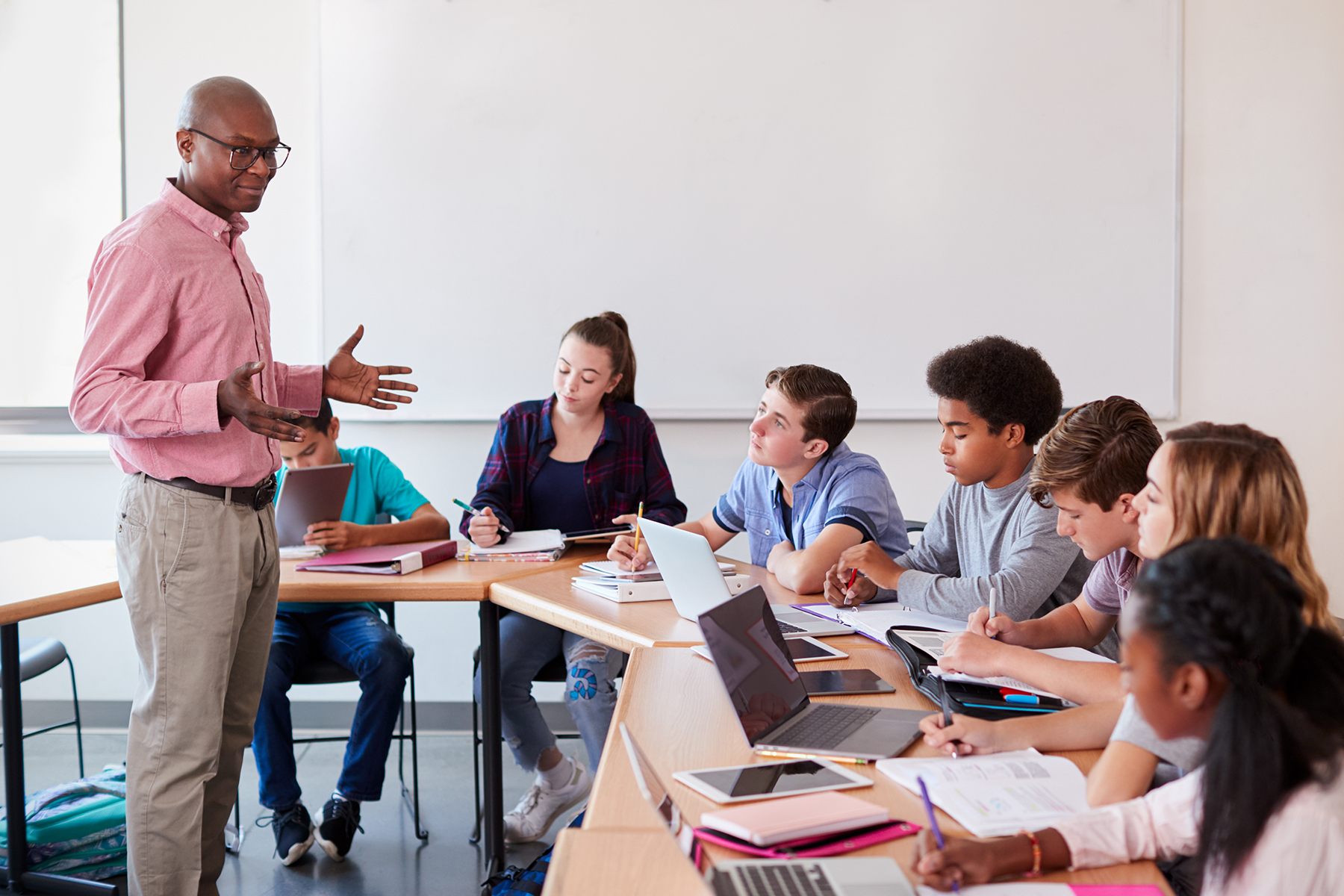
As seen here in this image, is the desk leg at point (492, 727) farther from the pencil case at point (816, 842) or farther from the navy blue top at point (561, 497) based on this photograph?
the pencil case at point (816, 842)

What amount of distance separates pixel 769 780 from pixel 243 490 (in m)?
1.14

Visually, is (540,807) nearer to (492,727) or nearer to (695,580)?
(492,727)

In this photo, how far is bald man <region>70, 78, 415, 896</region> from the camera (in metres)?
1.57

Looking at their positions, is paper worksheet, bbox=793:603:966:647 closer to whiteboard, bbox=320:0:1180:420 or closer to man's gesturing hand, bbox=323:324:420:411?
man's gesturing hand, bbox=323:324:420:411

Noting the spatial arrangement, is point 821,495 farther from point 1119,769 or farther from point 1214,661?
point 1214,661

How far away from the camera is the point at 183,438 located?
5.38 feet

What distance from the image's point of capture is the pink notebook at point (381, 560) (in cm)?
228

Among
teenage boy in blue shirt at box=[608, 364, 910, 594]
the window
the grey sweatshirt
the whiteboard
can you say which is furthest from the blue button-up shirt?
the window

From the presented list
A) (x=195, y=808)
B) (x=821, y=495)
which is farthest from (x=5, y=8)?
(x=821, y=495)

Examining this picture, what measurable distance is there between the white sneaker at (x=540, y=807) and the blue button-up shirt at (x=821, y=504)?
79 centimetres

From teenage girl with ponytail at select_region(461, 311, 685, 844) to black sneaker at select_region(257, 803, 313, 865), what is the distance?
1.66ft

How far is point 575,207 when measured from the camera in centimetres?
319

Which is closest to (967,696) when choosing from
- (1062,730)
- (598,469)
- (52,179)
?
(1062,730)

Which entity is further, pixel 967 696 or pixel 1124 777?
pixel 967 696
